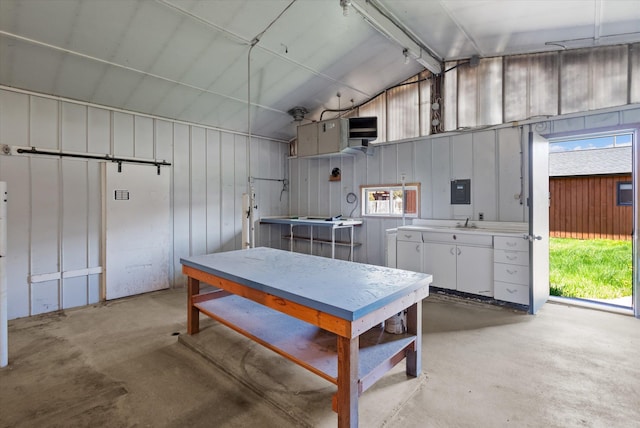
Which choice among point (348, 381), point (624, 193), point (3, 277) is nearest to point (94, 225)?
point (3, 277)

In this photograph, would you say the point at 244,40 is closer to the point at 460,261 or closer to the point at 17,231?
the point at 17,231

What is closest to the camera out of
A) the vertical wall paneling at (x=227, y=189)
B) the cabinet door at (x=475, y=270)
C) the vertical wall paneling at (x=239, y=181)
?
the cabinet door at (x=475, y=270)

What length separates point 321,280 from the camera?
203 cm

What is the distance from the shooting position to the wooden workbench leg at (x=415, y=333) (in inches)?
83.5

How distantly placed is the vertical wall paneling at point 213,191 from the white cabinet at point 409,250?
3156 millimetres

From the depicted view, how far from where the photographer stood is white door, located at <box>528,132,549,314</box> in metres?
3.38

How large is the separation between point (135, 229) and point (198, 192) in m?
1.13

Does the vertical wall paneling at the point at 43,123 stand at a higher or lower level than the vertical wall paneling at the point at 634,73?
lower

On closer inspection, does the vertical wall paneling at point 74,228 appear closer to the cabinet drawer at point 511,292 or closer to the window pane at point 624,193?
the cabinet drawer at point 511,292

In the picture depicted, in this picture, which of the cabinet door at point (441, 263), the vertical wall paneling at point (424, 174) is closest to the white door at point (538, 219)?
the cabinet door at point (441, 263)

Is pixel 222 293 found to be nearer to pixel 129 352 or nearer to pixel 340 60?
pixel 129 352

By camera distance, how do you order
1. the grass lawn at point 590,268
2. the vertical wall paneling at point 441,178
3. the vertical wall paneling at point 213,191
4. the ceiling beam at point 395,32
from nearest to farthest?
the ceiling beam at point 395,32
the grass lawn at point 590,268
the vertical wall paneling at point 441,178
the vertical wall paneling at point 213,191

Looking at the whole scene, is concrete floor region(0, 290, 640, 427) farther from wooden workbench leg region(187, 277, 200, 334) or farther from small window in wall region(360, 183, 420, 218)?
small window in wall region(360, 183, 420, 218)

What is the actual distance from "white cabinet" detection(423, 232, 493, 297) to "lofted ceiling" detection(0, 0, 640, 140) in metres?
2.46
